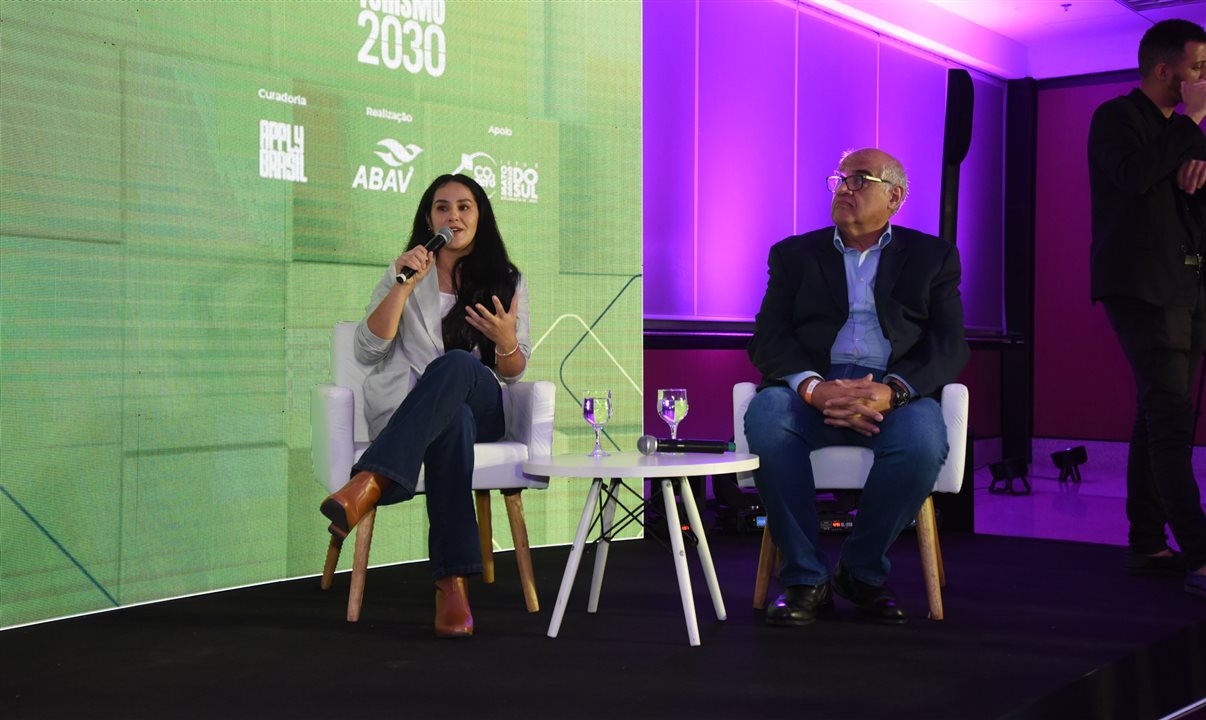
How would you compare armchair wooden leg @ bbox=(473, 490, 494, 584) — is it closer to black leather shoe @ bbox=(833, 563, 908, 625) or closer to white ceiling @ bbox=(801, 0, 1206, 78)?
black leather shoe @ bbox=(833, 563, 908, 625)

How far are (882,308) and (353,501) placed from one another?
4.68 feet

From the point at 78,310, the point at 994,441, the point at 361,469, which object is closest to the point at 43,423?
the point at 78,310

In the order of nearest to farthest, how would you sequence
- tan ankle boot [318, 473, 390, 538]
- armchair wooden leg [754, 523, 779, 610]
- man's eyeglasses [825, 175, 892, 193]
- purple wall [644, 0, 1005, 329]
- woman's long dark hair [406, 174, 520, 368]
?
tan ankle boot [318, 473, 390, 538]
armchair wooden leg [754, 523, 779, 610]
man's eyeglasses [825, 175, 892, 193]
woman's long dark hair [406, 174, 520, 368]
purple wall [644, 0, 1005, 329]

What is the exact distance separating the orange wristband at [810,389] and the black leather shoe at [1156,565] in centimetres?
140

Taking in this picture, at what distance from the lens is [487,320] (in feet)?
10.4

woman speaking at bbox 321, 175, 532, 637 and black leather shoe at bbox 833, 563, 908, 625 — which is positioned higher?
woman speaking at bbox 321, 175, 532, 637

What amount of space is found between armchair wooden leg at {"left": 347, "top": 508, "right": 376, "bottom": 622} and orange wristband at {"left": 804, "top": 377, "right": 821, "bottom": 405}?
3.62ft

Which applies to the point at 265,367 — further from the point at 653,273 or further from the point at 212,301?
the point at 653,273

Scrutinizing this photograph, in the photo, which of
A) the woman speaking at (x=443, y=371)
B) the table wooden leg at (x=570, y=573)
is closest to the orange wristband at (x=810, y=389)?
the table wooden leg at (x=570, y=573)

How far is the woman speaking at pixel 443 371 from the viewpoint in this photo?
272 centimetres

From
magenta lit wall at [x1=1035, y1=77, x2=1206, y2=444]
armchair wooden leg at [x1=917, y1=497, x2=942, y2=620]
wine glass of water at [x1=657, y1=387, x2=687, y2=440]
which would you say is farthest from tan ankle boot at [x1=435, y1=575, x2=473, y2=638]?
magenta lit wall at [x1=1035, y1=77, x2=1206, y2=444]

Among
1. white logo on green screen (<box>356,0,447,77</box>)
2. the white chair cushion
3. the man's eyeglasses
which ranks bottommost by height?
the white chair cushion

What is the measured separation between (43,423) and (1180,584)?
124 inches

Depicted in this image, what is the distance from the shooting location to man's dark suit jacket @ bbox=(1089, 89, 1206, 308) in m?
3.58
